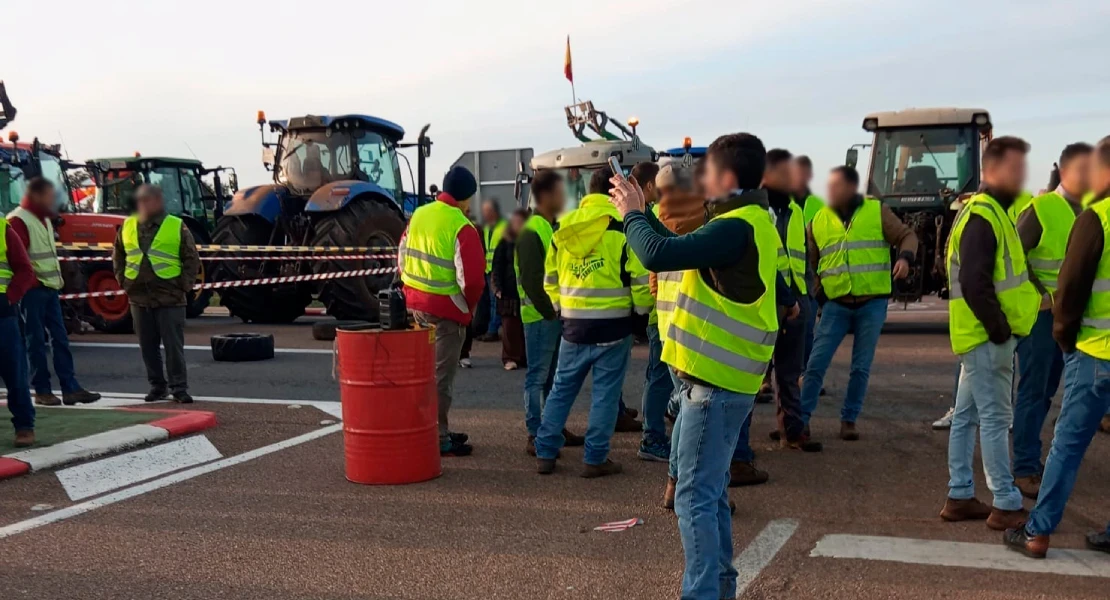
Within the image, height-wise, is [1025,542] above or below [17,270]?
below

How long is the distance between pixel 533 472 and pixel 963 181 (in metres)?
10.0

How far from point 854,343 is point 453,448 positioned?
285 centimetres

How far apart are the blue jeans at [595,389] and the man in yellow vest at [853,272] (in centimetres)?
151

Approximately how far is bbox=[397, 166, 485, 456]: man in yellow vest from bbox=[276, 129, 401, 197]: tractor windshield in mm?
9359

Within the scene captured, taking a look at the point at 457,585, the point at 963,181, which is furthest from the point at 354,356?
the point at 963,181

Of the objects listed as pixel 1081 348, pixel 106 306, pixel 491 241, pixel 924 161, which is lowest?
pixel 106 306

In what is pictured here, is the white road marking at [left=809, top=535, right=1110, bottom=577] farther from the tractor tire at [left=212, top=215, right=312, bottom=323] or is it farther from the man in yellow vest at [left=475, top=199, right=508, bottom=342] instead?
the tractor tire at [left=212, top=215, right=312, bottom=323]

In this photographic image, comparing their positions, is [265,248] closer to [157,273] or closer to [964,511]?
[157,273]

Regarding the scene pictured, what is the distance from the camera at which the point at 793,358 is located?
6.29 meters

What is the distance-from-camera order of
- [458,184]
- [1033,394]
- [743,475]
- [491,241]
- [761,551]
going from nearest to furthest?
[761,551]
[1033,394]
[743,475]
[458,184]
[491,241]

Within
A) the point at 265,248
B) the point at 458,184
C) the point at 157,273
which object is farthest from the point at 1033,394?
the point at 265,248

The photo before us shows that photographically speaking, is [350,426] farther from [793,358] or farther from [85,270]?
[85,270]

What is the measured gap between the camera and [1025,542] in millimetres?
4172

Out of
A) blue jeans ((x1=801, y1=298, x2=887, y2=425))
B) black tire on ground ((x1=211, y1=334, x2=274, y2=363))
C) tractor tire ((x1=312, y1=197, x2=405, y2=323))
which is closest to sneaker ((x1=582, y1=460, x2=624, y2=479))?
blue jeans ((x1=801, y1=298, x2=887, y2=425))
